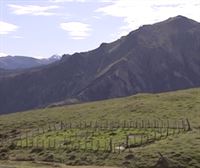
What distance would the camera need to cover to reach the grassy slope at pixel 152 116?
222 ft

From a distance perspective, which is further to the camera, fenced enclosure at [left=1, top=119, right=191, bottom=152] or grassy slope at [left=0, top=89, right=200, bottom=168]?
fenced enclosure at [left=1, top=119, right=191, bottom=152]

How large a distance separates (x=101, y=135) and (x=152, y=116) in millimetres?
20619

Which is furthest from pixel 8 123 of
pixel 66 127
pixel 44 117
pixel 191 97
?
pixel 191 97

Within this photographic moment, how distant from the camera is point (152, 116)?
103875 mm

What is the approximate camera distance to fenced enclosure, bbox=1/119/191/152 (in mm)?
77312

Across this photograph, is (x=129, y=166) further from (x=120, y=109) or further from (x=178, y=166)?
(x=120, y=109)

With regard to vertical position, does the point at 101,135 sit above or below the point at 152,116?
below

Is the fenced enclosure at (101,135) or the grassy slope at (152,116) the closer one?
the grassy slope at (152,116)

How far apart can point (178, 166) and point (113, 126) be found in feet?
107

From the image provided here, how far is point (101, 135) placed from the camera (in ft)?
282

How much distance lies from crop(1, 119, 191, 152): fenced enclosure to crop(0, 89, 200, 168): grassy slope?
3230 mm

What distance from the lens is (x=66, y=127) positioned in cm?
10181

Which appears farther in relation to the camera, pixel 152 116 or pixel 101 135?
pixel 152 116

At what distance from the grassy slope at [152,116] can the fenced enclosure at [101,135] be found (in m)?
3.23
